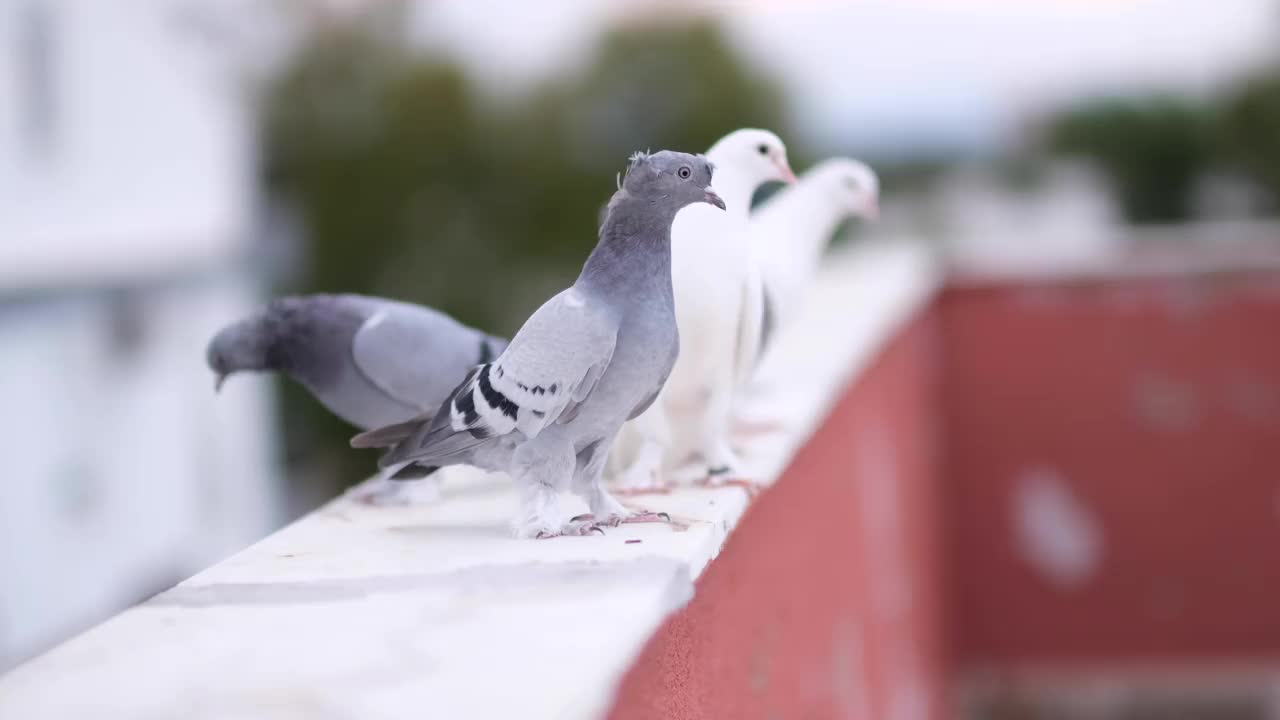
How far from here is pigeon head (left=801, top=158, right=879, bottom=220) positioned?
7.11ft

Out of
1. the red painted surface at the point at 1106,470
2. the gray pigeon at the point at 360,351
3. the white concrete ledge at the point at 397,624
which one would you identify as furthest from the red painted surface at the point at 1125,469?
the white concrete ledge at the point at 397,624

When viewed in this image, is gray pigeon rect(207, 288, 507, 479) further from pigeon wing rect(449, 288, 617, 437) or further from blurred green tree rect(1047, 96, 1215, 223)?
blurred green tree rect(1047, 96, 1215, 223)

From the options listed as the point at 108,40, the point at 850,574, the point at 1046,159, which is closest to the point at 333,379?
the point at 850,574

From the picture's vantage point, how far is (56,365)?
278 inches

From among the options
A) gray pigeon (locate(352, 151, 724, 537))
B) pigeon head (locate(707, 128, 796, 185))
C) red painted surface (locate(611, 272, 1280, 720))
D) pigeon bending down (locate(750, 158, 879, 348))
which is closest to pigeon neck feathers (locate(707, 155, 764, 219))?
pigeon head (locate(707, 128, 796, 185))

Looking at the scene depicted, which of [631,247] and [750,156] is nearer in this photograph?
[631,247]

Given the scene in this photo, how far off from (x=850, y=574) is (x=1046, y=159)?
18.0 metres

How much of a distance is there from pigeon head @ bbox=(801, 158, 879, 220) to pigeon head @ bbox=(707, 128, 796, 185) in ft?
1.39

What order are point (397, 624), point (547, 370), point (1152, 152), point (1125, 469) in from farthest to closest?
1. point (1152, 152)
2. point (1125, 469)
3. point (547, 370)
4. point (397, 624)

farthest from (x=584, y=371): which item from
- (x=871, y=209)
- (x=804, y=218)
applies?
(x=871, y=209)

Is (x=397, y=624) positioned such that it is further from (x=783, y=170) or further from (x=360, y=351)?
(x=783, y=170)

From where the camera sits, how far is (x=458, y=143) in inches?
915

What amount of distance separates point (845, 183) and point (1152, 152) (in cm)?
1843

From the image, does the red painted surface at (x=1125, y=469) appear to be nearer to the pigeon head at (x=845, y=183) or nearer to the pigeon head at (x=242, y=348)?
the pigeon head at (x=845, y=183)
